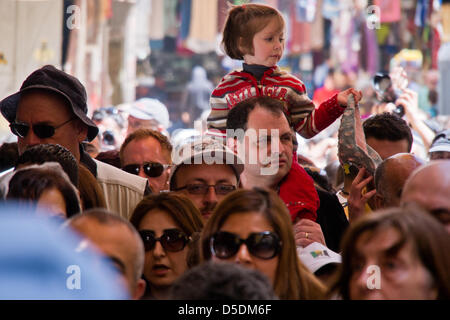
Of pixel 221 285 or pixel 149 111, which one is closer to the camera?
pixel 221 285

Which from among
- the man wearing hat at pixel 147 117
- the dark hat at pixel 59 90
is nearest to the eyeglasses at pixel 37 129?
the dark hat at pixel 59 90

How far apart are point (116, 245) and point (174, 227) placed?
938 mm

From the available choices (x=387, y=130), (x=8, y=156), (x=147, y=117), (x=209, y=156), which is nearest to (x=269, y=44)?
(x=209, y=156)

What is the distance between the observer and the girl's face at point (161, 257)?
3.59 meters

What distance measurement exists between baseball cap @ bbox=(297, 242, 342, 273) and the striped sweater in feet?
3.82

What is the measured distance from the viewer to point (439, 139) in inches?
244

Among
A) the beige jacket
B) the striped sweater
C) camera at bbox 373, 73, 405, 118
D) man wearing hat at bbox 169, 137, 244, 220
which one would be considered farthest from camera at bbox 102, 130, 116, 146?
man wearing hat at bbox 169, 137, 244, 220

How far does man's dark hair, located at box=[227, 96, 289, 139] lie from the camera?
4238 mm

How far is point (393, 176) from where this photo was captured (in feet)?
12.9

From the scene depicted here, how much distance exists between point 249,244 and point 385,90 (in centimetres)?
371

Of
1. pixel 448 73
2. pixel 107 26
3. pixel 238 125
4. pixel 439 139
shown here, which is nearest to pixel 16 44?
pixel 107 26

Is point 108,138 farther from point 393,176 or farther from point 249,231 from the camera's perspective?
point 249,231

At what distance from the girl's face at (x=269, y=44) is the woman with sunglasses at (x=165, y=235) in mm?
1266
